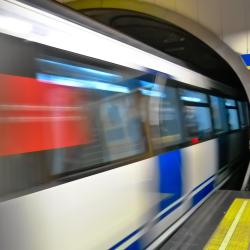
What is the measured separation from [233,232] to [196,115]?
2052 mm

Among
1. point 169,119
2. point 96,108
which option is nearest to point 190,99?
point 169,119

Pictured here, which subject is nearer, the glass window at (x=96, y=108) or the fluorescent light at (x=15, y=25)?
the fluorescent light at (x=15, y=25)

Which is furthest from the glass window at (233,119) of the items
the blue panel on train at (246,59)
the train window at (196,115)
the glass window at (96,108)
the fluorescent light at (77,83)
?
the fluorescent light at (77,83)

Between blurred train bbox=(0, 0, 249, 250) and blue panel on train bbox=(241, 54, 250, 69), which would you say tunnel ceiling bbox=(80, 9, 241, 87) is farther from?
blurred train bbox=(0, 0, 249, 250)

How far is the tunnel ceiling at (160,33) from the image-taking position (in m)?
9.45

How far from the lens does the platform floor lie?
14.4ft

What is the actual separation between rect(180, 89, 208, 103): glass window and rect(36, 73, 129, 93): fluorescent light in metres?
1.96

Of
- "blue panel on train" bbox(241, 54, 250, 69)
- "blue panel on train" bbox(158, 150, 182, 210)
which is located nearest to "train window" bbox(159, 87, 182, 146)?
"blue panel on train" bbox(158, 150, 182, 210)

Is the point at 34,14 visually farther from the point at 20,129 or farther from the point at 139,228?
the point at 139,228

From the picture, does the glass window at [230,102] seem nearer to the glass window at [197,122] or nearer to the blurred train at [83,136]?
the glass window at [197,122]

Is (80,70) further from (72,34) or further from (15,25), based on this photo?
(15,25)

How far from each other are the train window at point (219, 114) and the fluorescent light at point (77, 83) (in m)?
4.05

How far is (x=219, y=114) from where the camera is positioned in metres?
7.86

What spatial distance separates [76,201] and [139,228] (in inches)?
48.9
